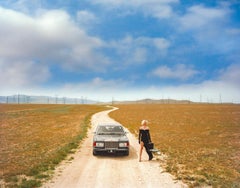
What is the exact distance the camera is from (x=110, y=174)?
12.1 metres

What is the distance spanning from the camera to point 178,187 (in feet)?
34.0

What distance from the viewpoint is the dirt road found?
1068 centimetres

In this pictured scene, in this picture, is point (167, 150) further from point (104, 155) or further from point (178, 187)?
point (178, 187)

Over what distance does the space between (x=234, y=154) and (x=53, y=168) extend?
12.9 m

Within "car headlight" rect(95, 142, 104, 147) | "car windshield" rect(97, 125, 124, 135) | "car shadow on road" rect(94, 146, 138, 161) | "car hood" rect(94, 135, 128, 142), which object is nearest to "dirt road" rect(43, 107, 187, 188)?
"car shadow on road" rect(94, 146, 138, 161)

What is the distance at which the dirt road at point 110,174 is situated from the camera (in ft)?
35.0

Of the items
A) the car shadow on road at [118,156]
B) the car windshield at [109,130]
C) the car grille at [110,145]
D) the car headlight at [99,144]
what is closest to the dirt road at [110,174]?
the car shadow on road at [118,156]

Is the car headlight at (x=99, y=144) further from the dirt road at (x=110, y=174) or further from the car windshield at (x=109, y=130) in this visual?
the car windshield at (x=109, y=130)

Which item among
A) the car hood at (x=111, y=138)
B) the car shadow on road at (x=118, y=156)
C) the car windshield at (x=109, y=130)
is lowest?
the car shadow on road at (x=118, y=156)

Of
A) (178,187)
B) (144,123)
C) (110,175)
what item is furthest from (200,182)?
→ (144,123)

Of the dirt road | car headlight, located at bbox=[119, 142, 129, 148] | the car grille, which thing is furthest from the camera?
car headlight, located at bbox=[119, 142, 129, 148]

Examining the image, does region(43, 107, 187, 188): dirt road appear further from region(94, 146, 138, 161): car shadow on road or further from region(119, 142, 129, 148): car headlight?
region(119, 142, 129, 148): car headlight

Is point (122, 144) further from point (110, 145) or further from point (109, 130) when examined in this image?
point (109, 130)

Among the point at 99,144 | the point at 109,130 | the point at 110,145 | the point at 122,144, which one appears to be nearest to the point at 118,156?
the point at 122,144
